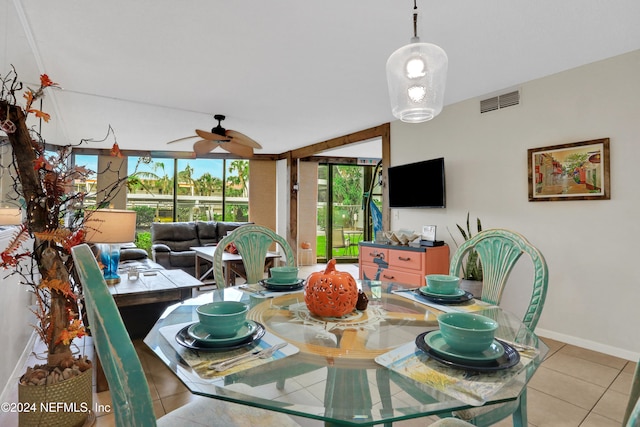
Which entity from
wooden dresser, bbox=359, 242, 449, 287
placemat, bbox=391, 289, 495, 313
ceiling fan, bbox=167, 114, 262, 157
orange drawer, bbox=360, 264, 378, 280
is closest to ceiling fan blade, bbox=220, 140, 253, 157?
ceiling fan, bbox=167, 114, 262, 157

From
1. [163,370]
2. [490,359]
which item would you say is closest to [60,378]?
[163,370]

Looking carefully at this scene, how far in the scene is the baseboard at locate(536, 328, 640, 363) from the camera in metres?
2.63

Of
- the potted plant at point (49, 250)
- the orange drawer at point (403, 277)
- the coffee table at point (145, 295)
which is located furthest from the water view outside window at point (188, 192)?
the potted plant at point (49, 250)

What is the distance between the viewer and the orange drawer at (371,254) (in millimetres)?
4066

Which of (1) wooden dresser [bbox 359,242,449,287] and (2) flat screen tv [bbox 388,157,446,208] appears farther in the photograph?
(2) flat screen tv [bbox 388,157,446,208]

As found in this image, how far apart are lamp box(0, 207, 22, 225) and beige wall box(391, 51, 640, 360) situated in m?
3.90

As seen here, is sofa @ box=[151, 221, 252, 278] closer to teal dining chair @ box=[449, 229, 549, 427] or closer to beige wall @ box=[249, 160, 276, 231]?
beige wall @ box=[249, 160, 276, 231]

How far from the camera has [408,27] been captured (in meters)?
2.39

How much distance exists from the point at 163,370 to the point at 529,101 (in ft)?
12.9

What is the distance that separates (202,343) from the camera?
901mm

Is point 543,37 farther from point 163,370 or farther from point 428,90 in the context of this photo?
point 163,370

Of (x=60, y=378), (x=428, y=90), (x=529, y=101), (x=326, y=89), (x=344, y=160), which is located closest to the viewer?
(x=428, y=90)

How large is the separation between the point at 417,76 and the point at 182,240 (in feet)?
18.8

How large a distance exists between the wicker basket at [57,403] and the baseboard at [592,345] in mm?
3570
